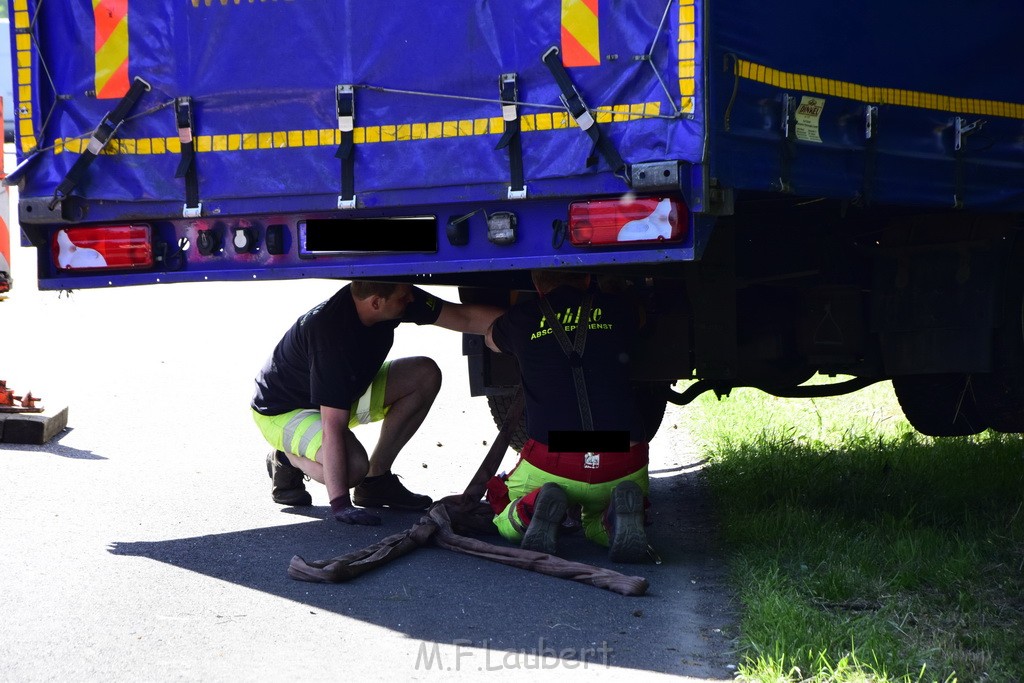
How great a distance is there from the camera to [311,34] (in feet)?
17.1

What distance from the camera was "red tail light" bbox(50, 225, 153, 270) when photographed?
5.46 metres

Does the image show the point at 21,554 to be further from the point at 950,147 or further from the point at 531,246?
the point at 950,147

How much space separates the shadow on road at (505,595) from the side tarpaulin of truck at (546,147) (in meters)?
1.12

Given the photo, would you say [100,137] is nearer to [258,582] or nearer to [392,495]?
[258,582]

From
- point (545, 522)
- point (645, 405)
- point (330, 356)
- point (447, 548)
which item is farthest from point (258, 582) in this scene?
point (645, 405)

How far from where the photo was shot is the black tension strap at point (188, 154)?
5.36 m

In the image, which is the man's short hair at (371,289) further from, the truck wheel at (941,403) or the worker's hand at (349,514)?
the truck wheel at (941,403)

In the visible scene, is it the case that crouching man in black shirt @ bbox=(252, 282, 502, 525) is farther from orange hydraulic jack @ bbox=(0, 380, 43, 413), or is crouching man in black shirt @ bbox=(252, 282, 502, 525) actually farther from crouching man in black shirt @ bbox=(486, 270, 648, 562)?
orange hydraulic jack @ bbox=(0, 380, 43, 413)

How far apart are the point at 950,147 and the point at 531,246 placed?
6.19ft

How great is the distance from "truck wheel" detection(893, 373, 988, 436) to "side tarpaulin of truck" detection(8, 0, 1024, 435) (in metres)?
0.27

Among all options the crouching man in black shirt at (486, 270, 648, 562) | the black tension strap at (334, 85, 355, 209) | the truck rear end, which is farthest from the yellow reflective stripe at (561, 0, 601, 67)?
the crouching man in black shirt at (486, 270, 648, 562)

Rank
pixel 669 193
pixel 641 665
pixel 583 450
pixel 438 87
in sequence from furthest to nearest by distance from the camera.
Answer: pixel 583 450
pixel 438 87
pixel 669 193
pixel 641 665

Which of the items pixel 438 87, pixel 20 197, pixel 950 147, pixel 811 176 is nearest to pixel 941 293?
pixel 950 147

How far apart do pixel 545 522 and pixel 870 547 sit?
132 cm
